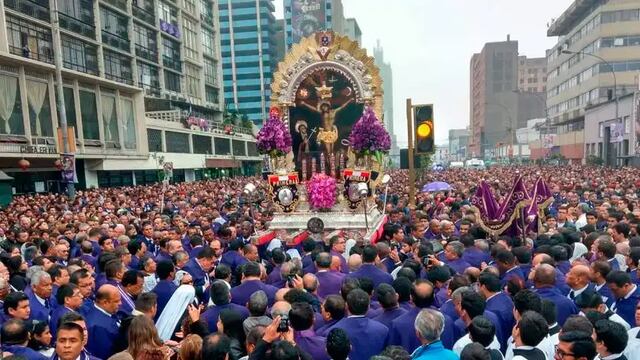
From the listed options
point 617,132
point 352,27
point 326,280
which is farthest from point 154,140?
point 352,27

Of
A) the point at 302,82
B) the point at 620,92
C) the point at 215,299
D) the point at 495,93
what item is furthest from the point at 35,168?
the point at 495,93

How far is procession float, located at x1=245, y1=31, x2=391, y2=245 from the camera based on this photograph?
1326cm

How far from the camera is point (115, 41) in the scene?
34594mm

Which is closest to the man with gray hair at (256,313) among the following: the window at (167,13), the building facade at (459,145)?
the window at (167,13)

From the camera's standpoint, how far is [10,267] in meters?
6.92

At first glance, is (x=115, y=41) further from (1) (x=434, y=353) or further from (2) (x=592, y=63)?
(2) (x=592, y=63)

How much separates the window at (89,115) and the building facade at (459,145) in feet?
314

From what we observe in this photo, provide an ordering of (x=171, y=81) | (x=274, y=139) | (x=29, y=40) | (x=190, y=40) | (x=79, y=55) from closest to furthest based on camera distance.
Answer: (x=274, y=139)
(x=29, y=40)
(x=79, y=55)
(x=171, y=81)
(x=190, y=40)

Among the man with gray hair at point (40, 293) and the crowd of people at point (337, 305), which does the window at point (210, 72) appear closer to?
the crowd of people at point (337, 305)

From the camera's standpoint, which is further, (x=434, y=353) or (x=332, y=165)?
(x=332, y=165)

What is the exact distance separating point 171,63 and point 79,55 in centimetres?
1523

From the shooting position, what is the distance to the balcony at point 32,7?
2434cm

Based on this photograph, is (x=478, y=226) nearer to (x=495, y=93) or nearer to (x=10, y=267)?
(x=10, y=267)

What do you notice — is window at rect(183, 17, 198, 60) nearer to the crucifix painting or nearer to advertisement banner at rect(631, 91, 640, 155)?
the crucifix painting
